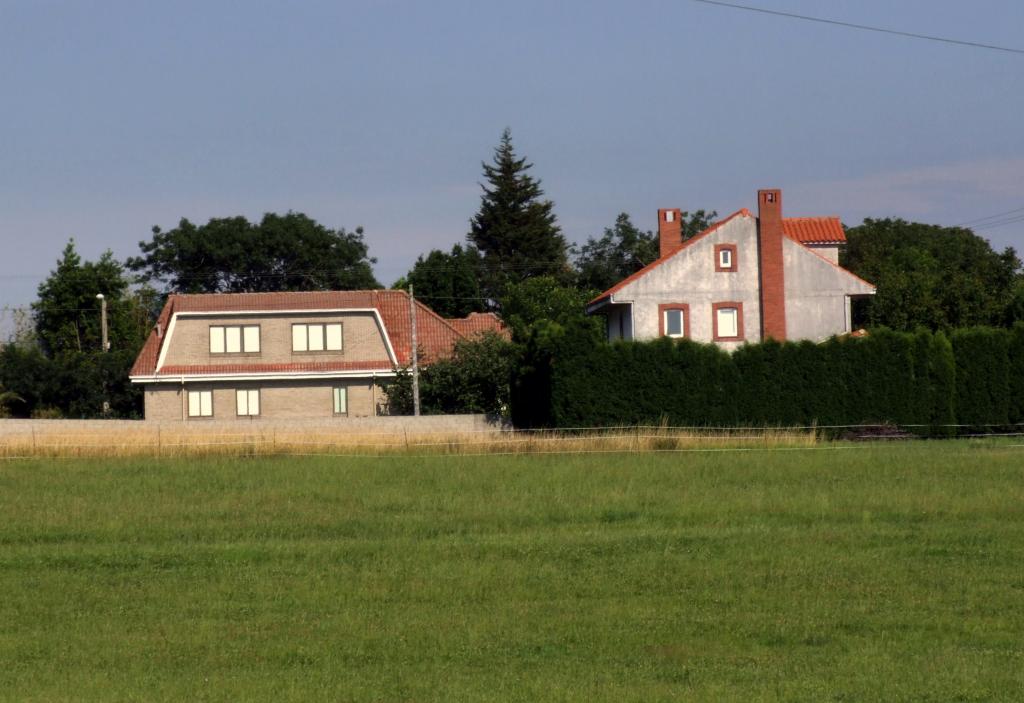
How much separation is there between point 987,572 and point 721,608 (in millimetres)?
3635

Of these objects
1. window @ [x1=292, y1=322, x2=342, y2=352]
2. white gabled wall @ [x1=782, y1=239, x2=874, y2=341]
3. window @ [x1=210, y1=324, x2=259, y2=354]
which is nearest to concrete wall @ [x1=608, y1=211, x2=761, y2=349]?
white gabled wall @ [x1=782, y1=239, x2=874, y2=341]

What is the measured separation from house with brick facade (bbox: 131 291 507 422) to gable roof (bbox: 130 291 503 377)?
0.07 m

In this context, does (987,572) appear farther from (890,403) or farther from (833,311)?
(833,311)

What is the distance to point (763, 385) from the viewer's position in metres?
44.4

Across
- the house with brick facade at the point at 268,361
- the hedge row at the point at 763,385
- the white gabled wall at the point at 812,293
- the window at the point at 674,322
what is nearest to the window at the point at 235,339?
the house with brick facade at the point at 268,361

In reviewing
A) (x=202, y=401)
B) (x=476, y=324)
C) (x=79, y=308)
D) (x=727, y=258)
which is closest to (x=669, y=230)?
(x=727, y=258)

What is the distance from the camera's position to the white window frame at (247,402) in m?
63.2

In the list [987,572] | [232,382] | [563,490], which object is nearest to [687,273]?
[232,382]

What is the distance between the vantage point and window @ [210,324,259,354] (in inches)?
2499

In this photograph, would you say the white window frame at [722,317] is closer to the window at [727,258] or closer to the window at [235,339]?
the window at [727,258]

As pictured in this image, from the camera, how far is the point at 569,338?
146 feet

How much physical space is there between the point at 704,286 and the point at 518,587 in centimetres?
4378

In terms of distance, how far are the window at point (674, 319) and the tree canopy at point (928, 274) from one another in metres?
13.4

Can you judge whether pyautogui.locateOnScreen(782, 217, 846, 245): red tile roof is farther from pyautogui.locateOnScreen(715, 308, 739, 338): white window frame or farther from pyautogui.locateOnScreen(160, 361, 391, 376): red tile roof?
pyautogui.locateOnScreen(160, 361, 391, 376): red tile roof
